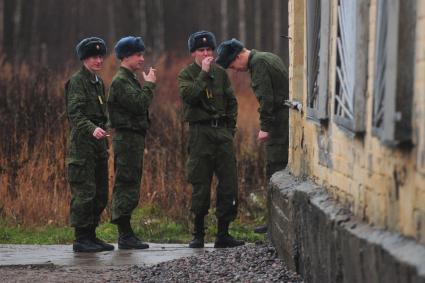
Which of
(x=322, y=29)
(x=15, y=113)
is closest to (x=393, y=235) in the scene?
(x=322, y=29)

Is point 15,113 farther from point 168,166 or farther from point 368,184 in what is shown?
point 368,184

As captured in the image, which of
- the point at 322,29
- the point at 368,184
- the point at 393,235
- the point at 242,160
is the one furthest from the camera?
the point at 242,160

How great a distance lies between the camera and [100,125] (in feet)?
36.5

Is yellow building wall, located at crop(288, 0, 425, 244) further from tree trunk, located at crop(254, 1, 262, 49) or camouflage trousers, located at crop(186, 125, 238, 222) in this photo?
tree trunk, located at crop(254, 1, 262, 49)

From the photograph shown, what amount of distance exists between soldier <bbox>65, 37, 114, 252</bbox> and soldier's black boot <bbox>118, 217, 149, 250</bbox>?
4.8 inches

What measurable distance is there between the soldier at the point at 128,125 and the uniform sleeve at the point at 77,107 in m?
0.29

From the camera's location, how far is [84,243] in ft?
36.7

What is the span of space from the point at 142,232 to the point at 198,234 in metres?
1.37

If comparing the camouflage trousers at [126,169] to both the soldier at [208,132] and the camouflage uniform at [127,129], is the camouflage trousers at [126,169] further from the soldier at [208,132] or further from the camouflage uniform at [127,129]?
the soldier at [208,132]

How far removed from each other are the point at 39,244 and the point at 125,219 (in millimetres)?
1055

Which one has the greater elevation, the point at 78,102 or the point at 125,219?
the point at 78,102

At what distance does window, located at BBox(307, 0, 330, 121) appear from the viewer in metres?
8.62

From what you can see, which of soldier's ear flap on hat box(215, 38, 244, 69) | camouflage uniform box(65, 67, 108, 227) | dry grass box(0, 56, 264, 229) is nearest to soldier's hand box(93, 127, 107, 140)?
camouflage uniform box(65, 67, 108, 227)

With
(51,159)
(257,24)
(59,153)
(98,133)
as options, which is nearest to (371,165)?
(98,133)
